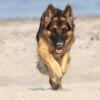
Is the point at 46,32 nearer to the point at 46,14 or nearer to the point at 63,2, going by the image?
the point at 46,14

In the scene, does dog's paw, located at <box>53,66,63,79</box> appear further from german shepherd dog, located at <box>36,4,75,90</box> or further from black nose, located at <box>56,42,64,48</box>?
black nose, located at <box>56,42,64,48</box>

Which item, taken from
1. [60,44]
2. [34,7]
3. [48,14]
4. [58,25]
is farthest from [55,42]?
[34,7]

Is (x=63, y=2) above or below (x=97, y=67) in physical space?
below

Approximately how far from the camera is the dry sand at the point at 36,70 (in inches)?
467

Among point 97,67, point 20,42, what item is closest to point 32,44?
point 20,42

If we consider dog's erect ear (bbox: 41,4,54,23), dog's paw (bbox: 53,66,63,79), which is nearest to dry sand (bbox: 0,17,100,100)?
dog's paw (bbox: 53,66,63,79)

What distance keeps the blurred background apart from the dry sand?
4.41 metres

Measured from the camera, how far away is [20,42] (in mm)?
22031

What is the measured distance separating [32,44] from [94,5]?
493 inches

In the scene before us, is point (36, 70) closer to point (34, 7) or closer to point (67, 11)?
point (67, 11)

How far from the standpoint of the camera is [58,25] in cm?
1243

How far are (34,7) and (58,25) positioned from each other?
2130 cm

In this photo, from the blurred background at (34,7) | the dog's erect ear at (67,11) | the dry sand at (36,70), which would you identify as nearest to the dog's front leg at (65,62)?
the dry sand at (36,70)

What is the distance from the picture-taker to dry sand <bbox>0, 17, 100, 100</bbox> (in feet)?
38.9
